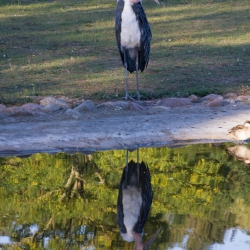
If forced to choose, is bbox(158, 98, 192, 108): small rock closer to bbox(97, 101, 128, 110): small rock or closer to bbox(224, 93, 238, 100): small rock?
bbox(97, 101, 128, 110): small rock

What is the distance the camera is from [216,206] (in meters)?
5.56

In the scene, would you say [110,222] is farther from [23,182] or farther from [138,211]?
[23,182]

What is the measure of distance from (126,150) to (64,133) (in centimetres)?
74

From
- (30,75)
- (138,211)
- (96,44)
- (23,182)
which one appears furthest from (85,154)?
(96,44)

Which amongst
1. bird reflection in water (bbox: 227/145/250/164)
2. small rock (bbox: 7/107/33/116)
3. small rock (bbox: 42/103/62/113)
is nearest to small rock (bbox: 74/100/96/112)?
small rock (bbox: 42/103/62/113)

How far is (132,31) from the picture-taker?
873 cm

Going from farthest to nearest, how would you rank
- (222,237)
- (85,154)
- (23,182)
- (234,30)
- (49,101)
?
(234,30), (49,101), (85,154), (23,182), (222,237)

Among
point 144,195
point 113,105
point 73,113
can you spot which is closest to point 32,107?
point 73,113

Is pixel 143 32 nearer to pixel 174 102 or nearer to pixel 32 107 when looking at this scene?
pixel 174 102

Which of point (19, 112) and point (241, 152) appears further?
point (19, 112)

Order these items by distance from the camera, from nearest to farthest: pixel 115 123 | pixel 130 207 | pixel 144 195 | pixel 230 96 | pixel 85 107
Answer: pixel 130 207
pixel 144 195
pixel 115 123
pixel 85 107
pixel 230 96

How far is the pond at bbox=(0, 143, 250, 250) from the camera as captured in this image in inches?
191

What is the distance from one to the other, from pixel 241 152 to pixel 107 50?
544 cm

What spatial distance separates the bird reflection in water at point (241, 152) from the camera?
6.88 m
